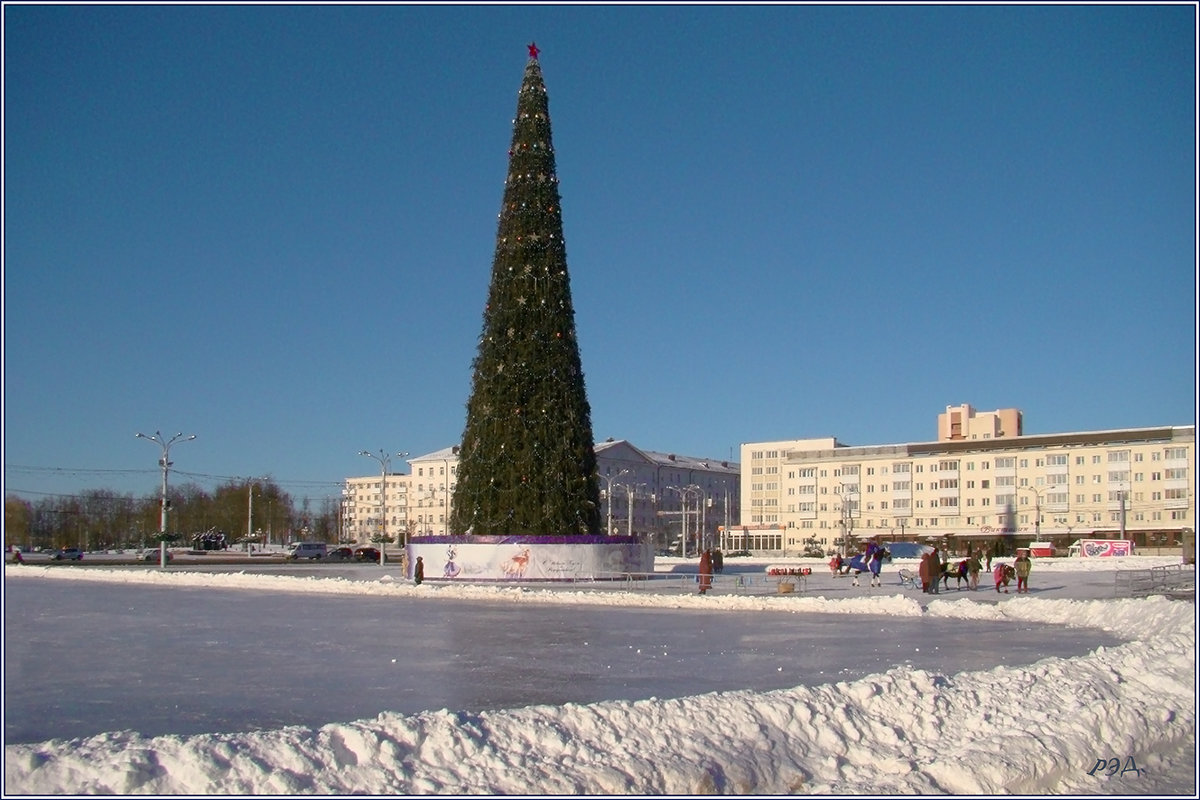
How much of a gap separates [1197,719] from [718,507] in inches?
5348

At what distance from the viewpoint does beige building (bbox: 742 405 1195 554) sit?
293 feet

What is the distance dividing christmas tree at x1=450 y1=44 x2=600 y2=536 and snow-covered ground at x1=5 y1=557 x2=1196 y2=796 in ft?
89.5

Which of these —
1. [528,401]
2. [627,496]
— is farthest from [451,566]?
[627,496]

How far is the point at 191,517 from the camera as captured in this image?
100188 mm

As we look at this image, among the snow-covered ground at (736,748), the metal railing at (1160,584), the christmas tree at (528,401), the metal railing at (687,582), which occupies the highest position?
the christmas tree at (528,401)

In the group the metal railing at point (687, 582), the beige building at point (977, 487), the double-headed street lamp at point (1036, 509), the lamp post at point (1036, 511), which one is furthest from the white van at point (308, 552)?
the double-headed street lamp at point (1036, 509)

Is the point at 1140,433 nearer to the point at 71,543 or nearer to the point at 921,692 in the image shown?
the point at 71,543

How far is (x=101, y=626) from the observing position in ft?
68.3

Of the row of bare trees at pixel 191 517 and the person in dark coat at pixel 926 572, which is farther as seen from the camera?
the row of bare trees at pixel 191 517

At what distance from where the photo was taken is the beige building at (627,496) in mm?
124688

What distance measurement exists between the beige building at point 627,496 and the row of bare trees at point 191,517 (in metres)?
7.21

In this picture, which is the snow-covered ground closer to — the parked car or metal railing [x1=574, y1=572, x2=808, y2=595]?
metal railing [x1=574, y1=572, x2=808, y2=595]

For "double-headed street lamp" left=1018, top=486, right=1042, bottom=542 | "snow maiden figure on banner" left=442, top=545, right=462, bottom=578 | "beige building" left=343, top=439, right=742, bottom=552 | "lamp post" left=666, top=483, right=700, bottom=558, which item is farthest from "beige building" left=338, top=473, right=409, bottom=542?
"snow maiden figure on banner" left=442, top=545, right=462, bottom=578

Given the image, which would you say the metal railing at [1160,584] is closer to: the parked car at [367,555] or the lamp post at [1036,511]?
the parked car at [367,555]
